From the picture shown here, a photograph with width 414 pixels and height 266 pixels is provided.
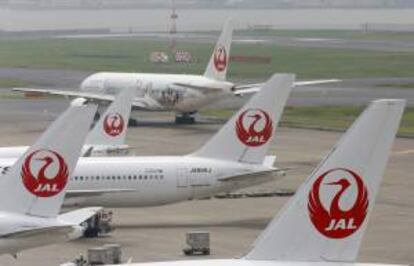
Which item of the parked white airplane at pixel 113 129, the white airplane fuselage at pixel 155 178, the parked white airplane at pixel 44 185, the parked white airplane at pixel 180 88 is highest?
the parked white airplane at pixel 180 88

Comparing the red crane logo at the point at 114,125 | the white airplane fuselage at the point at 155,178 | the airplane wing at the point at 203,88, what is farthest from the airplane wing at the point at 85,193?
the airplane wing at the point at 203,88

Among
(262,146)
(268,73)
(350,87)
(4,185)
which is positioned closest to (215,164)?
(262,146)

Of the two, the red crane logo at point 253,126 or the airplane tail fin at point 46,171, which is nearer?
the airplane tail fin at point 46,171

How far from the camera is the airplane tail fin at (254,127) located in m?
54.8

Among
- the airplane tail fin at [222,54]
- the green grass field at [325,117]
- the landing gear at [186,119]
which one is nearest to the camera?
the green grass field at [325,117]

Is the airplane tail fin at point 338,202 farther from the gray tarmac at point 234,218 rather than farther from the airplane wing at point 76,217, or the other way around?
the airplane wing at point 76,217

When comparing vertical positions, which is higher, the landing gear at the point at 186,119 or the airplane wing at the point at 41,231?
the landing gear at the point at 186,119

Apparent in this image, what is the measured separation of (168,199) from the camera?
5616cm

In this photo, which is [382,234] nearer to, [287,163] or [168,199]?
[168,199]

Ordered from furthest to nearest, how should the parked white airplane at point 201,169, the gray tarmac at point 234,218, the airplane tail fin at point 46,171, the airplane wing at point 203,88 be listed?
the airplane wing at point 203,88
the parked white airplane at point 201,169
the gray tarmac at point 234,218
the airplane tail fin at point 46,171

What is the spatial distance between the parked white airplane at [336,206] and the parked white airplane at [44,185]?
8.44 m

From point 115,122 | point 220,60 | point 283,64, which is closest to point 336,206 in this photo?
point 115,122

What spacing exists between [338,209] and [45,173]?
410 inches

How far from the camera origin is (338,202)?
91.2 feet
